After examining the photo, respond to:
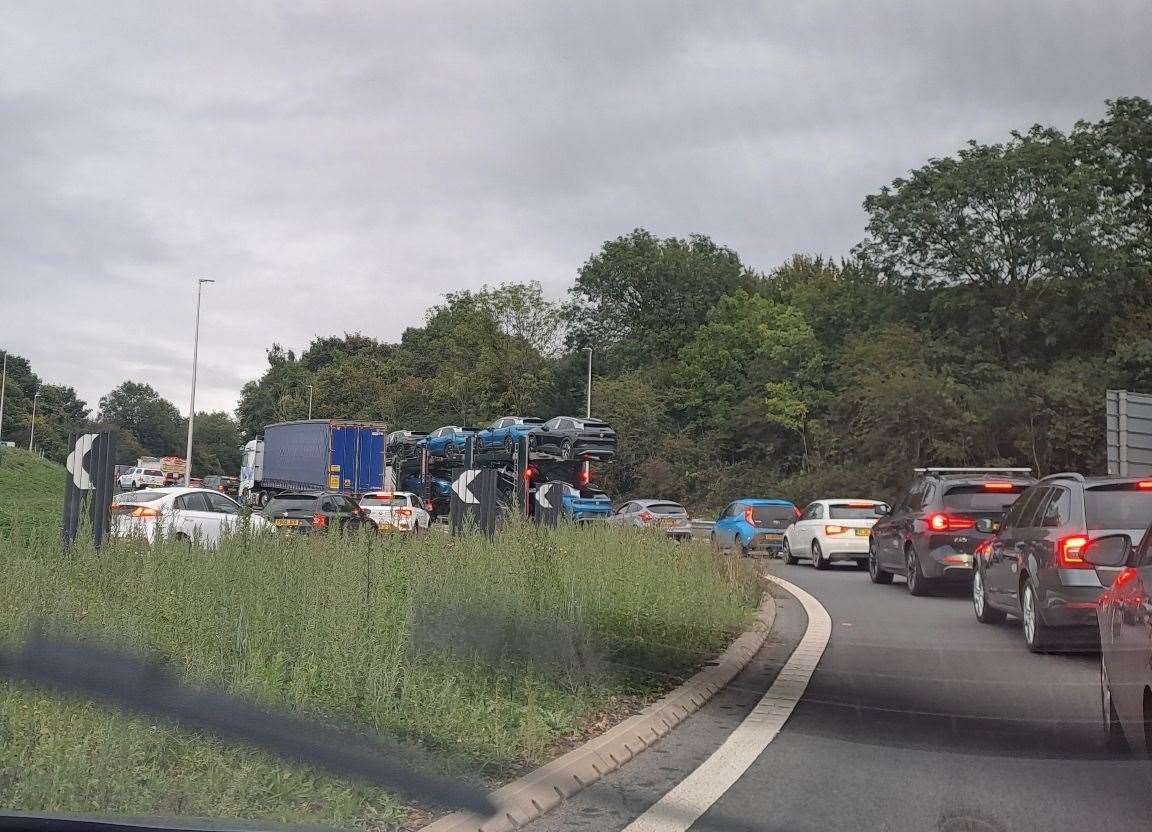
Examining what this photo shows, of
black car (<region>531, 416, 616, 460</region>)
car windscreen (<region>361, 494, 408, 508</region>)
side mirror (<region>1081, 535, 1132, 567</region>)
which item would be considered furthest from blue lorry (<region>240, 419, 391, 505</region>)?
side mirror (<region>1081, 535, 1132, 567</region>)

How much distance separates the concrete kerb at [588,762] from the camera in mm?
5344

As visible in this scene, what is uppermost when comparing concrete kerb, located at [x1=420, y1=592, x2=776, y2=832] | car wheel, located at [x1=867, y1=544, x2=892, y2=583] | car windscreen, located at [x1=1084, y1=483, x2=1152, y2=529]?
car windscreen, located at [x1=1084, y1=483, x2=1152, y2=529]

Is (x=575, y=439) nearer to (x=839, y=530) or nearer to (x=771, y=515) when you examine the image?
(x=771, y=515)

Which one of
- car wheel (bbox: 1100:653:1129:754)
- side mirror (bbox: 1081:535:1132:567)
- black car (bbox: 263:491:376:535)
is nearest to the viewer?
side mirror (bbox: 1081:535:1132:567)

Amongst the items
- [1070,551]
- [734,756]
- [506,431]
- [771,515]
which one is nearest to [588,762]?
[734,756]

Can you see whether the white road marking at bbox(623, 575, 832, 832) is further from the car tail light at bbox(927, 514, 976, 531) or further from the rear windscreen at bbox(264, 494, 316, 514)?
the rear windscreen at bbox(264, 494, 316, 514)

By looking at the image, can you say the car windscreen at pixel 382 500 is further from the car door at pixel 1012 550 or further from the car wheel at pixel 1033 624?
the car wheel at pixel 1033 624

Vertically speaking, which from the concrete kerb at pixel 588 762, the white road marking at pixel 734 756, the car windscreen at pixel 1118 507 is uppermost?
the car windscreen at pixel 1118 507

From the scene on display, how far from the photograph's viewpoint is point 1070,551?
1112 centimetres

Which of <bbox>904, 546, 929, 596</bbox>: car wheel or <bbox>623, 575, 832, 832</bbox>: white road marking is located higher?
<bbox>904, 546, 929, 596</bbox>: car wheel

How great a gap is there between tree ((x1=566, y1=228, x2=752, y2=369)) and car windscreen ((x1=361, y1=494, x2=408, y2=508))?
3201 cm

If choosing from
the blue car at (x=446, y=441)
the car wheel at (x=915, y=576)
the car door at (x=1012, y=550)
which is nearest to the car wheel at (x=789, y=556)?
the car wheel at (x=915, y=576)

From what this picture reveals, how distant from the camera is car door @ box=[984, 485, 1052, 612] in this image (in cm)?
1244

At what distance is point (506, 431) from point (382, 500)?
167 inches
